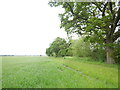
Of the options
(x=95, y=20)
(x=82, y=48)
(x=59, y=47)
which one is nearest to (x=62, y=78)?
(x=95, y=20)

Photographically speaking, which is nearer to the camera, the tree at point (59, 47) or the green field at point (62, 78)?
the green field at point (62, 78)

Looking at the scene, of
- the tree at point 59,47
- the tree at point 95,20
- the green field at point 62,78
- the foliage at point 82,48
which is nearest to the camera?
the green field at point 62,78

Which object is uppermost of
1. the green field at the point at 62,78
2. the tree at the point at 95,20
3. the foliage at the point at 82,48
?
the tree at the point at 95,20

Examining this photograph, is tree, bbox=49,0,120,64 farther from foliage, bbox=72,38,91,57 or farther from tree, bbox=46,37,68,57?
tree, bbox=46,37,68,57

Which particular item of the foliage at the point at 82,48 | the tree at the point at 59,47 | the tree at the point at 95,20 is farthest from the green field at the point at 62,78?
the tree at the point at 59,47

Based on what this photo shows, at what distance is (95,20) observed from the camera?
7.16 m

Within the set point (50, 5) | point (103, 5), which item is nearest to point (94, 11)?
point (103, 5)

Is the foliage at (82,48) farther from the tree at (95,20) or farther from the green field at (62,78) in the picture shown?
the green field at (62,78)

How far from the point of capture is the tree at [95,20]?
7889mm

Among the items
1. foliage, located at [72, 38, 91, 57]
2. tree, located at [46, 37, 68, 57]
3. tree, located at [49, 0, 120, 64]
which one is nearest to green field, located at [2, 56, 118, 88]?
tree, located at [49, 0, 120, 64]

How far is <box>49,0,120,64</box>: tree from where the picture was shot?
789cm

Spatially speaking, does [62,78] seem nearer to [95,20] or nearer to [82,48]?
[95,20]

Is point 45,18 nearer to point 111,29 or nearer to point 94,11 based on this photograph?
point 94,11

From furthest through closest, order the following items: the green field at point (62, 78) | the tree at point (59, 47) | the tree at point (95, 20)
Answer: the tree at point (59, 47)
the tree at point (95, 20)
the green field at point (62, 78)
